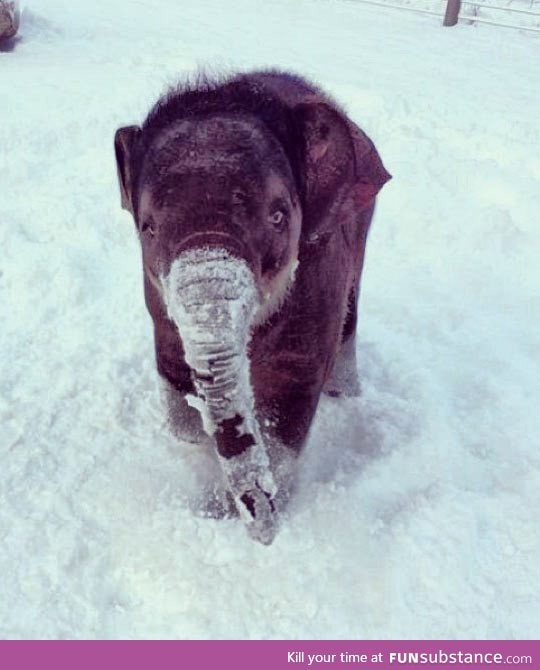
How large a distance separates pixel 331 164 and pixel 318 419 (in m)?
1.30

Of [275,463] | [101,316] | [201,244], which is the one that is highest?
[201,244]

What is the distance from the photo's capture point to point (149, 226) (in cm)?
177

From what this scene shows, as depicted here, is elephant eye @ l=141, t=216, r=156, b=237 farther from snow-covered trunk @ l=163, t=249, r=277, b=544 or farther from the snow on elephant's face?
snow-covered trunk @ l=163, t=249, r=277, b=544

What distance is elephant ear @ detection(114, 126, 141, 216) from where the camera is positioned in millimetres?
1962

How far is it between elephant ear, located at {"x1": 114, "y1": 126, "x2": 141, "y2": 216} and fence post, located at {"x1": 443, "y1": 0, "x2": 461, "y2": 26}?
8.91 m

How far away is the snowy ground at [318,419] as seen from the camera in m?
2.12

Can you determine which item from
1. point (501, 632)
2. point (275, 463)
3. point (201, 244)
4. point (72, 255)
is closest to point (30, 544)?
point (275, 463)

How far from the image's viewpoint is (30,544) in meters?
2.25

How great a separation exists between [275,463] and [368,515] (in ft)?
1.23

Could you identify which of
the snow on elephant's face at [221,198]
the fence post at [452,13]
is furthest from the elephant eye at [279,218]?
the fence post at [452,13]

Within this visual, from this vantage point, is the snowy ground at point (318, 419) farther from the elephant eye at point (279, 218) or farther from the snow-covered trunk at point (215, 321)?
the elephant eye at point (279, 218)

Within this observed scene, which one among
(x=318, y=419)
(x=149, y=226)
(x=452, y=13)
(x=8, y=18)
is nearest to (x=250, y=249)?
(x=149, y=226)

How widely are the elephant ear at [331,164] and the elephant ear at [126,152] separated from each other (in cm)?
46

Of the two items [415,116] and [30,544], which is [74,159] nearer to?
[415,116]
